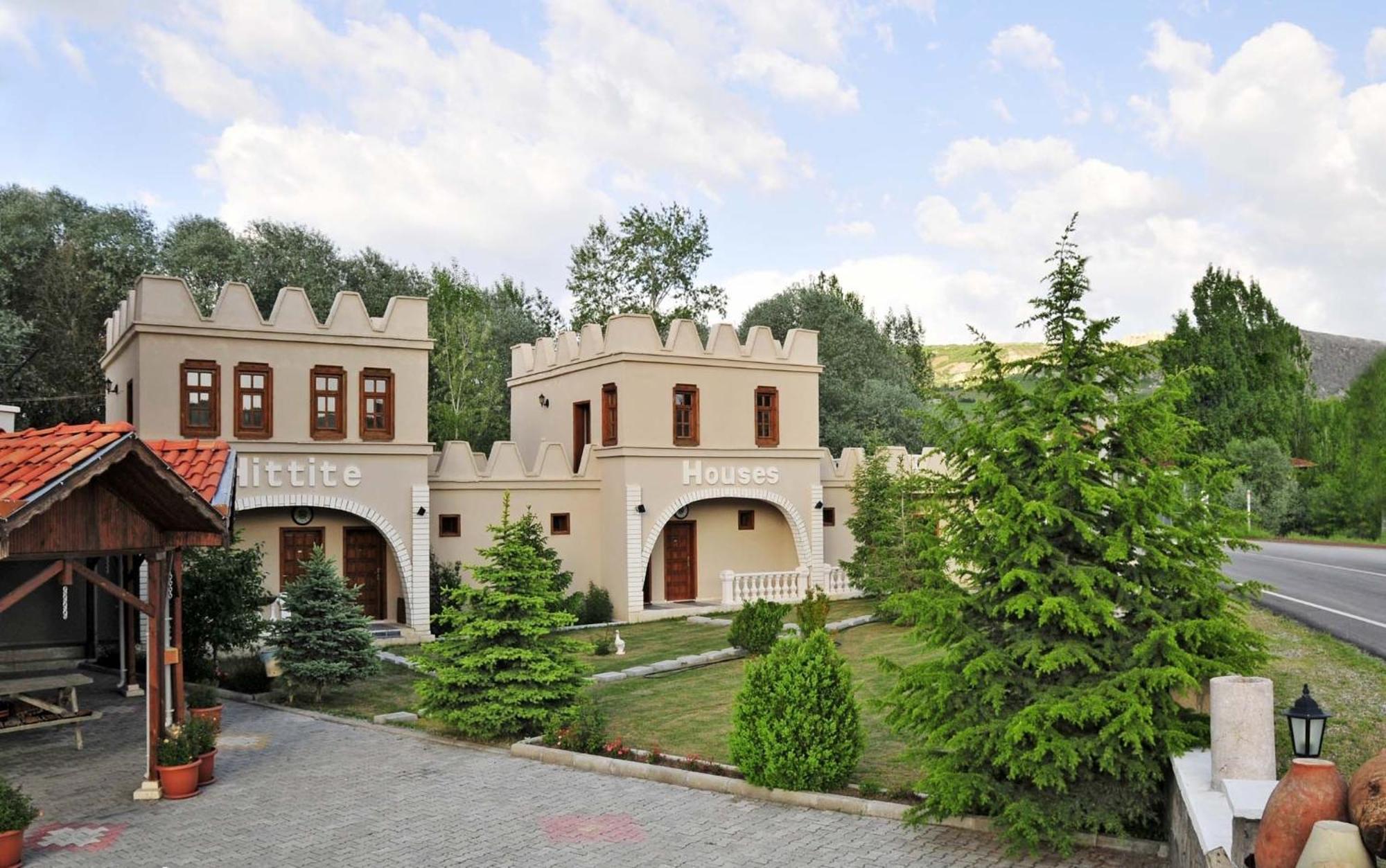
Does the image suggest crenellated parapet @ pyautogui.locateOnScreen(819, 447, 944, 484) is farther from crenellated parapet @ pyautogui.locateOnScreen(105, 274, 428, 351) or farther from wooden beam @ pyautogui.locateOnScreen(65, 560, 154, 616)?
wooden beam @ pyautogui.locateOnScreen(65, 560, 154, 616)

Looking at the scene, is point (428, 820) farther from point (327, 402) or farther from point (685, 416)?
point (685, 416)

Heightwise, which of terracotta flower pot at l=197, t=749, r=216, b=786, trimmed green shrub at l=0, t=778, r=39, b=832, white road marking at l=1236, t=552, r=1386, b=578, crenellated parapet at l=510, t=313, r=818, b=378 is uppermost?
crenellated parapet at l=510, t=313, r=818, b=378

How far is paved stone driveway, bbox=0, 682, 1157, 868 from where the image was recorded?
29.2ft

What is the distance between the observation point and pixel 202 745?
36.6ft

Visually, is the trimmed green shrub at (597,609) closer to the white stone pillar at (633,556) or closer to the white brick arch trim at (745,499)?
the white stone pillar at (633,556)

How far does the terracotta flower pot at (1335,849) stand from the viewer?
16.9 feet

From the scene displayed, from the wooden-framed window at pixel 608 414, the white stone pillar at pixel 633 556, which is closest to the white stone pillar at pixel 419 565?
the white stone pillar at pixel 633 556

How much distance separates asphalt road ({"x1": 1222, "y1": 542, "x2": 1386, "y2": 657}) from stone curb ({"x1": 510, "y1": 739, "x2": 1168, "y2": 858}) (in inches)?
123

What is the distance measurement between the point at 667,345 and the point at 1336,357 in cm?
7872

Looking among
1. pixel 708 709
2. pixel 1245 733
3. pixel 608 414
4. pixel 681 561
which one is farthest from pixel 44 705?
pixel 681 561

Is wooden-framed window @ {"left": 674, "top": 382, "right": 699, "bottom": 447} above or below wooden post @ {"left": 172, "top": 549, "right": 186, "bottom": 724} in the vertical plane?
above

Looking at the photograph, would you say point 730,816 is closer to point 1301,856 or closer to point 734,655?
point 1301,856

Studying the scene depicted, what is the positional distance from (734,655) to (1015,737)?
11.4m

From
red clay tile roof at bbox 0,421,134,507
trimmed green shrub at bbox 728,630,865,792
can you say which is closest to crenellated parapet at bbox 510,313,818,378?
trimmed green shrub at bbox 728,630,865,792
